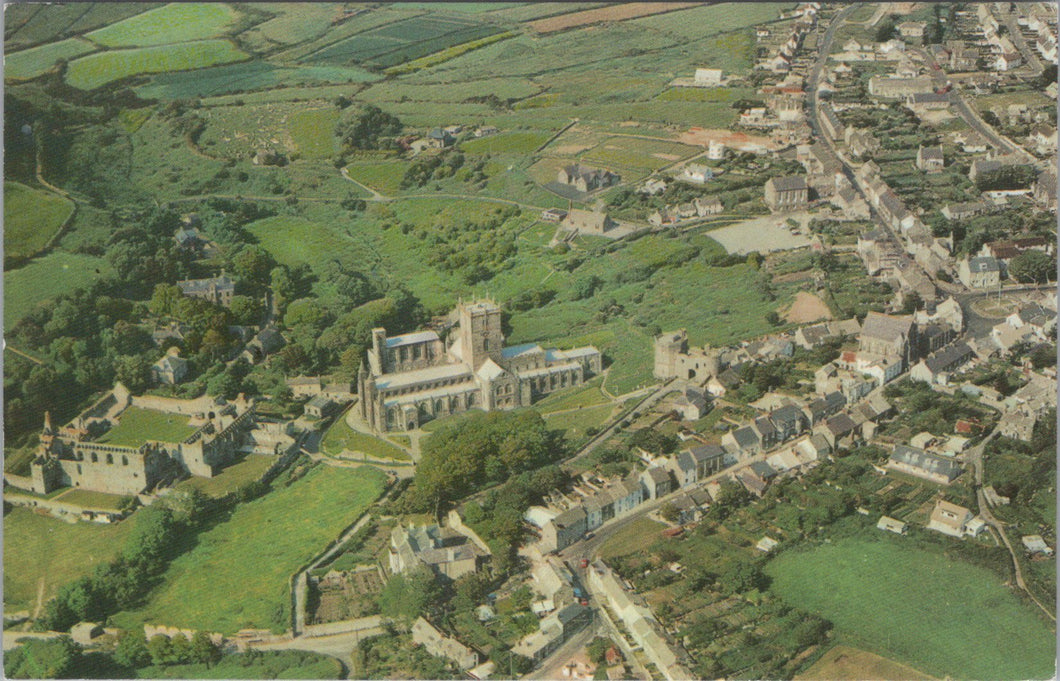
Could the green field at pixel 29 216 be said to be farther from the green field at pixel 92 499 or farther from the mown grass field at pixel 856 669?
the mown grass field at pixel 856 669

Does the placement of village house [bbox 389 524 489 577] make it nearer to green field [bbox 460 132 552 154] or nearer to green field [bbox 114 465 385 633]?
green field [bbox 114 465 385 633]

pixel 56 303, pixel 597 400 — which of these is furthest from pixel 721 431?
pixel 56 303

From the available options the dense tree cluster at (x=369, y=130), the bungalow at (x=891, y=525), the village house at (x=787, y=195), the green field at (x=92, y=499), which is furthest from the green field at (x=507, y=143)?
the bungalow at (x=891, y=525)

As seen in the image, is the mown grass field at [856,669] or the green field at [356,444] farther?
the green field at [356,444]

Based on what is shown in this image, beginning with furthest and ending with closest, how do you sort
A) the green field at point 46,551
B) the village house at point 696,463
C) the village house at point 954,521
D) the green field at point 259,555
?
1. the village house at point 696,463
2. the village house at point 954,521
3. the green field at point 46,551
4. the green field at point 259,555

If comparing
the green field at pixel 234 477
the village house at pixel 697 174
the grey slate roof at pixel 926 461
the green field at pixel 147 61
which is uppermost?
the green field at pixel 147 61

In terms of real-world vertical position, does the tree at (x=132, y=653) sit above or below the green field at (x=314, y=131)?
below

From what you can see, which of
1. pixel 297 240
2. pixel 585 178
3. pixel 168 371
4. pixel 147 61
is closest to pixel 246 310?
pixel 168 371
